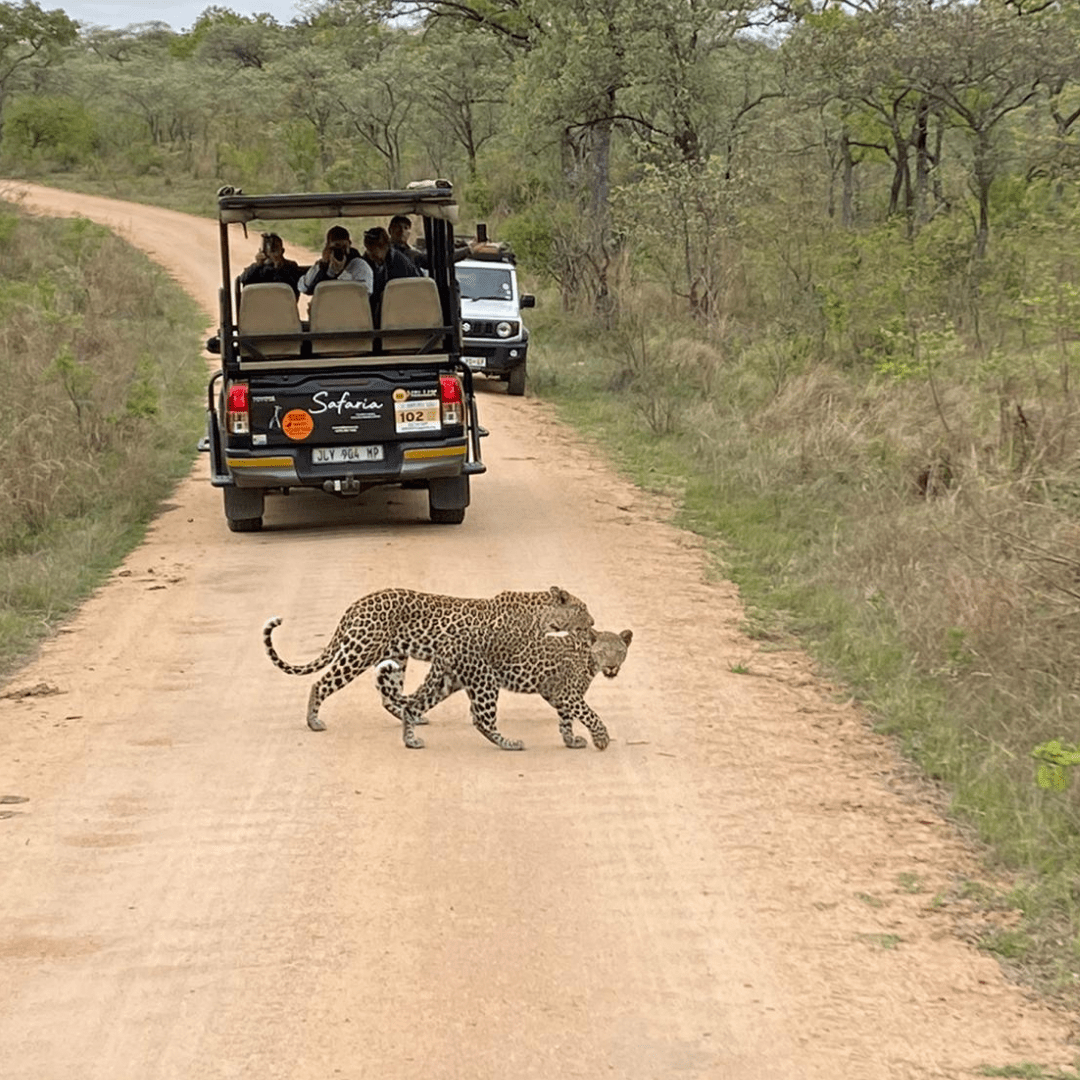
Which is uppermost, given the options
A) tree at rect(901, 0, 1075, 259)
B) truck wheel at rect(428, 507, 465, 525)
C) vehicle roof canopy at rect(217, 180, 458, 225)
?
tree at rect(901, 0, 1075, 259)

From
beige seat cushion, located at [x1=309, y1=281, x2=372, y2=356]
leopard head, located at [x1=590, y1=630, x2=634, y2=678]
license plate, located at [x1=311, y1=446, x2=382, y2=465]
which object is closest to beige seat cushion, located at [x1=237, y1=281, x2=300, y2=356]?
beige seat cushion, located at [x1=309, y1=281, x2=372, y2=356]

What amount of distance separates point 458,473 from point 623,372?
8769 mm

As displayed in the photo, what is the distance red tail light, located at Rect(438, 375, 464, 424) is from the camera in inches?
476

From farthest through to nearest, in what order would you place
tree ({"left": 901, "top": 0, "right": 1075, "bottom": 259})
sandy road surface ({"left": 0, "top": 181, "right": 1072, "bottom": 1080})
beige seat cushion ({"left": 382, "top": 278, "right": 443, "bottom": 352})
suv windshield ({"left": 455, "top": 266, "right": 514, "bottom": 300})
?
tree ({"left": 901, "top": 0, "right": 1075, "bottom": 259}), suv windshield ({"left": 455, "top": 266, "right": 514, "bottom": 300}), beige seat cushion ({"left": 382, "top": 278, "right": 443, "bottom": 352}), sandy road surface ({"left": 0, "top": 181, "right": 1072, "bottom": 1080})

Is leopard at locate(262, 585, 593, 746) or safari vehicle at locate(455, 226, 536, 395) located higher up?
safari vehicle at locate(455, 226, 536, 395)

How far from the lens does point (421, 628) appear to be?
7441 mm

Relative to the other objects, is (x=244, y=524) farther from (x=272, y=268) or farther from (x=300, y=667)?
(x=300, y=667)

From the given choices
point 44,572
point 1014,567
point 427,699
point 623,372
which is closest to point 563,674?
point 427,699

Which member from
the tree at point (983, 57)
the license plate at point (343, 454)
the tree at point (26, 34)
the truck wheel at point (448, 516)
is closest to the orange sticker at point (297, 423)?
the license plate at point (343, 454)

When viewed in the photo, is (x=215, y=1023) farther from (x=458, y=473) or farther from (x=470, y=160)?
(x=470, y=160)

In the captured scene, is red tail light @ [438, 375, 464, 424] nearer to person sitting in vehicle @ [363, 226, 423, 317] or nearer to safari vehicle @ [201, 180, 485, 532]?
safari vehicle @ [201, 180, 485, 532]

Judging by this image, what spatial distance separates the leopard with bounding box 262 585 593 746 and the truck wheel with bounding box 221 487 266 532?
4.89 metres

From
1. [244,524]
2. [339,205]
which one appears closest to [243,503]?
[244,524]

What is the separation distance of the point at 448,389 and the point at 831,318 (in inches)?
288
